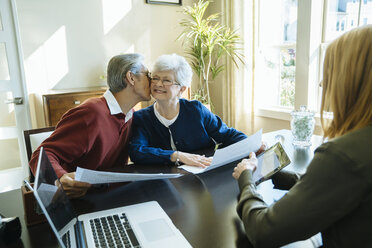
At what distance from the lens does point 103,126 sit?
4.90ft

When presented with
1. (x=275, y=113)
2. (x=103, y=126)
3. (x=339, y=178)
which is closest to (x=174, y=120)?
(x=103, y=126)

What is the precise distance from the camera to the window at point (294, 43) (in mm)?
2920

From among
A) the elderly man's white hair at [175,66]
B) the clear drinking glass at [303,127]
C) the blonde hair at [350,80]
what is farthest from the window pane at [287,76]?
the blonde hair at [350,80]

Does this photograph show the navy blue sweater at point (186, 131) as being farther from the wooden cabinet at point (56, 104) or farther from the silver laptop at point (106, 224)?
the wooden cabinet at point (56, 104)

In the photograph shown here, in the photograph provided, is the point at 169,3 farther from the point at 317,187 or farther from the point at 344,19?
the point at 317,187

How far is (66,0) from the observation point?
3346 millimetres

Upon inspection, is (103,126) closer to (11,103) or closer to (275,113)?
(11,103)

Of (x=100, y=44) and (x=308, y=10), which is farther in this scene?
(x=100, y=44)

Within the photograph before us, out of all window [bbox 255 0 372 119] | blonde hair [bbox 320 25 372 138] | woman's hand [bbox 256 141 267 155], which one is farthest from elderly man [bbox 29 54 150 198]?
window [bbox 255 0 372 119]

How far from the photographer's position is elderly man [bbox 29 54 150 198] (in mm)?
1385

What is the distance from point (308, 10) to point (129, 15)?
217 cm

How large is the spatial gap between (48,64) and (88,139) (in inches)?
91.5

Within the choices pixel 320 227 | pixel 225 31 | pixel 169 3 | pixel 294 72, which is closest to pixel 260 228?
pixel 320 227

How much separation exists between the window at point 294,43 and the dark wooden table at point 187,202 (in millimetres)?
2068
